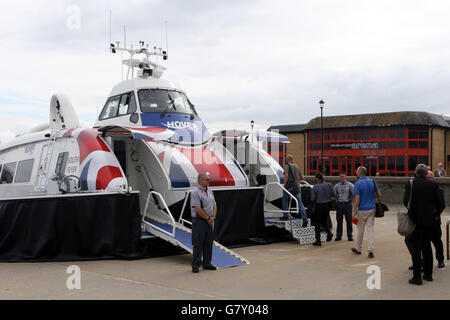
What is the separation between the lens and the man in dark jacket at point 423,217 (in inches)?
255

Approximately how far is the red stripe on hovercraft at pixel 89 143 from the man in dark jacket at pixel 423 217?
6028 millimetres

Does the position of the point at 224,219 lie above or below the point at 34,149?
below

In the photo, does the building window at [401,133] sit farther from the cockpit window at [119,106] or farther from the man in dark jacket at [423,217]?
the man in dark jacket at [423,217]

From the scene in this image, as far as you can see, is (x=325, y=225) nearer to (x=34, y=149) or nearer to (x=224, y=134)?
(x=224, y=134)

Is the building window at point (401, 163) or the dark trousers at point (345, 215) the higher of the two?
the building window at point (401, 163)

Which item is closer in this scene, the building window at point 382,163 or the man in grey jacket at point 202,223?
the man in grey jacket at point 202,223

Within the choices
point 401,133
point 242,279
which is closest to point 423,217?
point 242,279

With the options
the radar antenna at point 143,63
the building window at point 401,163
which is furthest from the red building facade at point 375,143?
the radar antenna at point 143,63

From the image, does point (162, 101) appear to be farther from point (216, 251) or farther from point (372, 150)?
point (372, 150)

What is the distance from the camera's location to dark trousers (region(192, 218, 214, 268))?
7582 mm

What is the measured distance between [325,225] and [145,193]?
4.12m

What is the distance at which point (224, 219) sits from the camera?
392 inches

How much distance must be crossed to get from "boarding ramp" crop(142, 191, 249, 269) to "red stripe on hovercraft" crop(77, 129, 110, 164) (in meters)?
1.48
